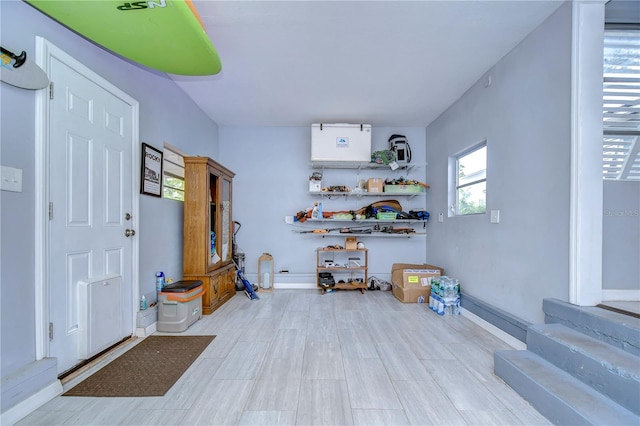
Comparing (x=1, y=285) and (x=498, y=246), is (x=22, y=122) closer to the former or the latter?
(x=1, y=285)

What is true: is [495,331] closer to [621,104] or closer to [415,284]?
[415,284]

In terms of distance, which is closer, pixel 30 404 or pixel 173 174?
pixel 30 404

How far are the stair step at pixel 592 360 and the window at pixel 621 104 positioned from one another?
4.54 feet

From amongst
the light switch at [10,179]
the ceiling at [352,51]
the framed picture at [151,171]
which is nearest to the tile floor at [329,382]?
the light switch at [10,179]

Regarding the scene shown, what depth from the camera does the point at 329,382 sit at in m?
1.72

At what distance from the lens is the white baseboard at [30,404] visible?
1.31m

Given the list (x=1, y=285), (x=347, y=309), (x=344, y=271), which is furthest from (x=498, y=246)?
(x=1, y=285)

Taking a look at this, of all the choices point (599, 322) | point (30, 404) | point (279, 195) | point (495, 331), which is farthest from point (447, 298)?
point (30, 404)

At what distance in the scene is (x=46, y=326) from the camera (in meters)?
1.58

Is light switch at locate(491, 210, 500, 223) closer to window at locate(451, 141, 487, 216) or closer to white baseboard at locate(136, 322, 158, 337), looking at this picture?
window at locate(451, 141, 487, 216)

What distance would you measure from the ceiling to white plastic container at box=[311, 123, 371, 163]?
28 centimetres

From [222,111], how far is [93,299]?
9.55 ft

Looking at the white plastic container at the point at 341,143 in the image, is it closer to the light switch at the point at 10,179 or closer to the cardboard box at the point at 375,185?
the cardboard box at the point at 375,185

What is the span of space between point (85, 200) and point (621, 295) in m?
4.27
